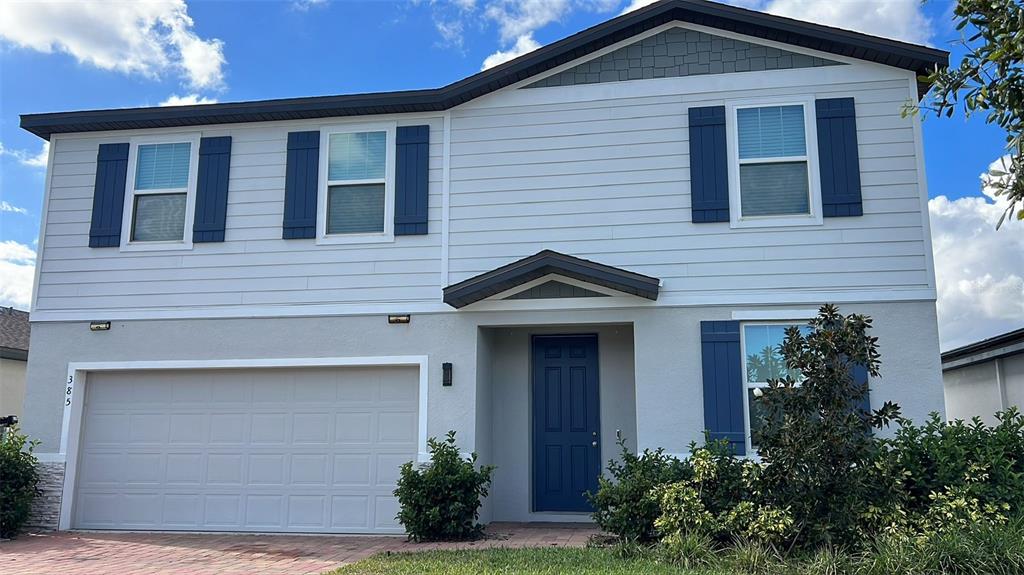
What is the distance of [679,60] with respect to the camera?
1045 centimetres

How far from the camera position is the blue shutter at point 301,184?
10.8 metres

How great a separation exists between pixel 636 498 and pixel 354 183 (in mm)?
5419

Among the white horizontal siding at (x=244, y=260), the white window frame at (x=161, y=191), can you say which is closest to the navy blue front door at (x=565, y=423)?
the white horizontal siding at (x=244, y=260)

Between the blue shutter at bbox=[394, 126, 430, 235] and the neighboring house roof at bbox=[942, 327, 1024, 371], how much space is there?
849 cm

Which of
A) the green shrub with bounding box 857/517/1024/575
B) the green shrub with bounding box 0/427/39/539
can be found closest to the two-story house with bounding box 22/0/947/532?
the green shrub with bounding box 0/427/39/539

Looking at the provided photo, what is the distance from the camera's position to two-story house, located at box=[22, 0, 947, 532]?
972 cm

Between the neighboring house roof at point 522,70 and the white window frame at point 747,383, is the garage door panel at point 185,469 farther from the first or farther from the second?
the white window frame at point 747,383

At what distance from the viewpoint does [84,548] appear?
9375mm

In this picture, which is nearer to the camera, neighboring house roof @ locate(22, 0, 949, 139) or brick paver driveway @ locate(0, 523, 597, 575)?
brick paver driveway @ locate(0, 523, 597, 575)

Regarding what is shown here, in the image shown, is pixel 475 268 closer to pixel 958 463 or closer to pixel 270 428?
pixel 270 428

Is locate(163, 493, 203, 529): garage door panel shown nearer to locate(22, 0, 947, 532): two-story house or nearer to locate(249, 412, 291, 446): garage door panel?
locate(22, 0, 947, 532): two-story house

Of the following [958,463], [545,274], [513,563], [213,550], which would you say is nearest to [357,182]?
[545,274]

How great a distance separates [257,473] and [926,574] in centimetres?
772

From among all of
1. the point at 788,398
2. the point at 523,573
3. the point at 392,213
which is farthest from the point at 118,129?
the point at 788,398
